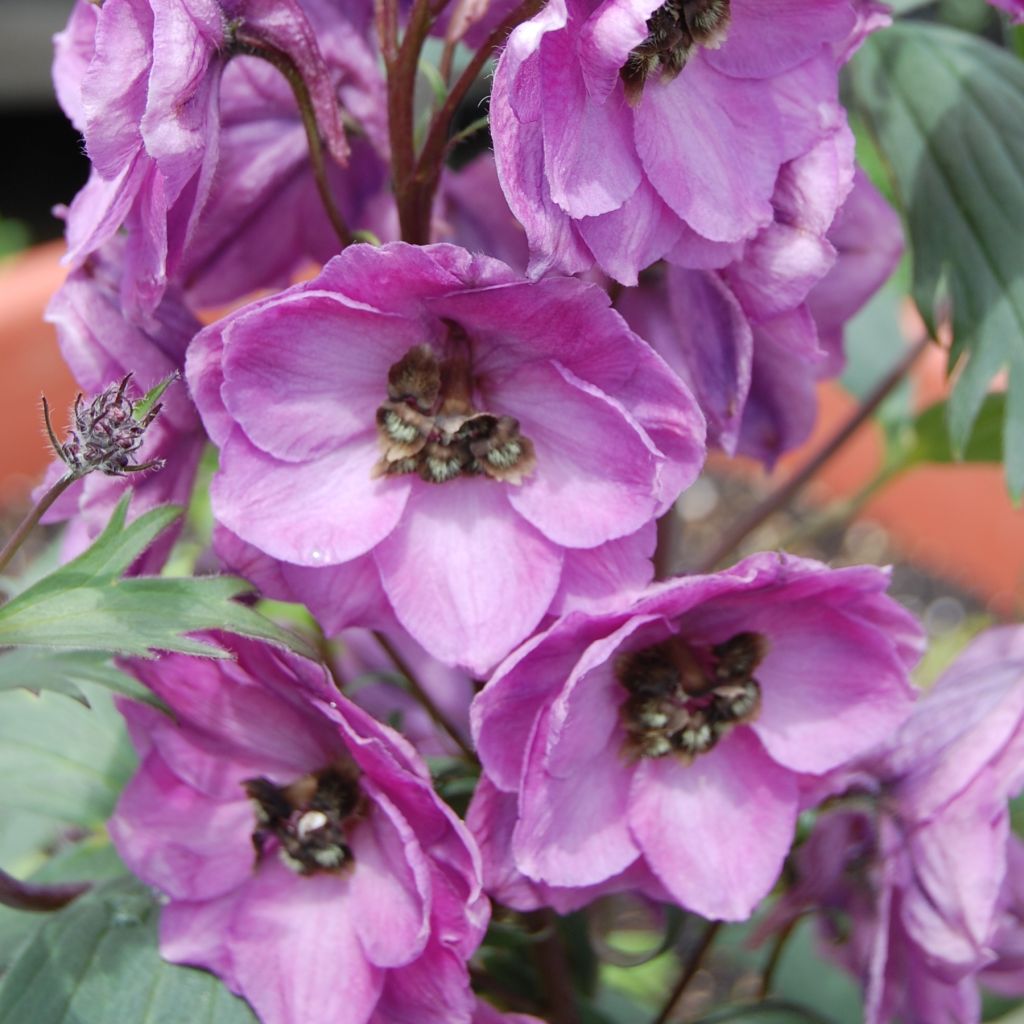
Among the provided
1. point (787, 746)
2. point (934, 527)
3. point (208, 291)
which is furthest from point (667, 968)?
point (934, 527)

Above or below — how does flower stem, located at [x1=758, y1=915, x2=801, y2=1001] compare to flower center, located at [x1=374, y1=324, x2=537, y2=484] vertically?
below

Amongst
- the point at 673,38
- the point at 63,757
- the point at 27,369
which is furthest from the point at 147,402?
the point at 27,369

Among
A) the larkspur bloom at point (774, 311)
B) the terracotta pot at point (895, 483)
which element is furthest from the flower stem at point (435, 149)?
the terracotta pot at point (895, 483)

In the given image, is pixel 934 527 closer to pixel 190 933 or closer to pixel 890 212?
pixel 890 212

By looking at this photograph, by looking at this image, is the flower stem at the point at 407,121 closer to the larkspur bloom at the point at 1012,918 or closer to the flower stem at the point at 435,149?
the flower stem at the point at 435,149

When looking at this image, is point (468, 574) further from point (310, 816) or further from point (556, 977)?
point (556, 977)

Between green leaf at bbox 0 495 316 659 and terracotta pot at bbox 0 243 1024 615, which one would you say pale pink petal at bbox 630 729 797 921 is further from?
terracotta pot at bbox 0 243 1024 615

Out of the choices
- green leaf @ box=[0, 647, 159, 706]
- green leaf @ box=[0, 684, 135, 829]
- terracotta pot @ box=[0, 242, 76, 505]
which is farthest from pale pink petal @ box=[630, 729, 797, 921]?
terracotta pot @ box=[0, 242, 76, 505]
